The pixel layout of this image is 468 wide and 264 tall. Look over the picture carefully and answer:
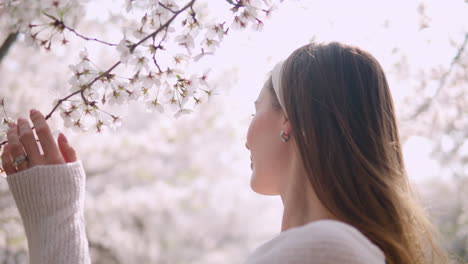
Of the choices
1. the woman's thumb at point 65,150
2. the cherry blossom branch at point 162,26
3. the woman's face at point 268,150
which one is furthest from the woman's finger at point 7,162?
the woman's face at point 268,150

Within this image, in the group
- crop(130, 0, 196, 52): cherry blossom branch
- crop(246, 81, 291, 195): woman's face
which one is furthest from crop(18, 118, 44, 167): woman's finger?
crop(246, 81, 291, 195): woman's face

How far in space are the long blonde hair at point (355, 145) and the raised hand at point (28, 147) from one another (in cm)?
51

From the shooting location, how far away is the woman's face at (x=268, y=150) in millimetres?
1061

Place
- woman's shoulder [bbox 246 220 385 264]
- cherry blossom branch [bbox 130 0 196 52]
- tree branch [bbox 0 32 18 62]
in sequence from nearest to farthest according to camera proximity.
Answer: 1. woman's shoulder [bbox 246 220 385 264]
2. cherry blossom branch [bbox 130 0 196 52]
3. tree branch [bbox 0 32 18 62]

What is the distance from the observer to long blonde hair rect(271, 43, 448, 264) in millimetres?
901

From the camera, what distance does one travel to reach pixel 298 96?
0.98 metres

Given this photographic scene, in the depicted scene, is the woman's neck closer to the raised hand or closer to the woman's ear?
the woman's ear

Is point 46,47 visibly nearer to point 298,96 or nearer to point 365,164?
point 298,96

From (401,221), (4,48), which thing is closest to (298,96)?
(401,221)

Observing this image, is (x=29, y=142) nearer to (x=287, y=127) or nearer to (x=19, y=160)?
(x=19, y=160)

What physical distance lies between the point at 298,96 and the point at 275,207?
8072 millimetres

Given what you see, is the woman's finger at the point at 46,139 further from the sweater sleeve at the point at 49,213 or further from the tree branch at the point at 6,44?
the tree branch at the point at 6,44

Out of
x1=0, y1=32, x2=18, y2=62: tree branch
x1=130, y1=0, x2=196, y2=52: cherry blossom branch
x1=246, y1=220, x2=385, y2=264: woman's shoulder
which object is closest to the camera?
x1=246, y1=220, x2=385, y2=264: woman's shoulder

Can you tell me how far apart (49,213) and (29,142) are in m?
0.15
